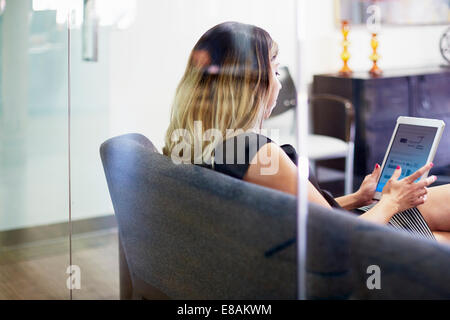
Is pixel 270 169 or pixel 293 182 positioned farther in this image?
pixel 270 169

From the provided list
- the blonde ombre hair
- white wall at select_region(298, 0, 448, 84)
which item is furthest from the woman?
white wall at select_region(298, 0, 448, 84)

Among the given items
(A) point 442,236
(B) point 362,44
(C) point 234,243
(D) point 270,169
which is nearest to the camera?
(C) point 234,243

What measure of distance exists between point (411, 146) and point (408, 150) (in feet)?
0.04

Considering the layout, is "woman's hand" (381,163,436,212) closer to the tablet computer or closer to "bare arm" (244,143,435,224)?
"bare arm" (244,143,435,224)

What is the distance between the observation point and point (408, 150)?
5.70 ft

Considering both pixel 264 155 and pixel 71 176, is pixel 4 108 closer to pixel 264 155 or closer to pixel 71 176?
pixel 71 176

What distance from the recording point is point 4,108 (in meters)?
2.47

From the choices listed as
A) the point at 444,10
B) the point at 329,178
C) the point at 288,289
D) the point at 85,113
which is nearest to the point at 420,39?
the point at 444,10

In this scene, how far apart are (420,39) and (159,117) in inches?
118

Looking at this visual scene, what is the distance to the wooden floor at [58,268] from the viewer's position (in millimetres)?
2043

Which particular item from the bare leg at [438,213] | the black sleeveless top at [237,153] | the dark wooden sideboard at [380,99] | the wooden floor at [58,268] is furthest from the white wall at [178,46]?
the bare leg at [438,213]

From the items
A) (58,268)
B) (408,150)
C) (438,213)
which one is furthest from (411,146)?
(58,268)

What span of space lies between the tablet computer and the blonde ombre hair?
44 cm

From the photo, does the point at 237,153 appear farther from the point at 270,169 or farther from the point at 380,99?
the point at 380,99
